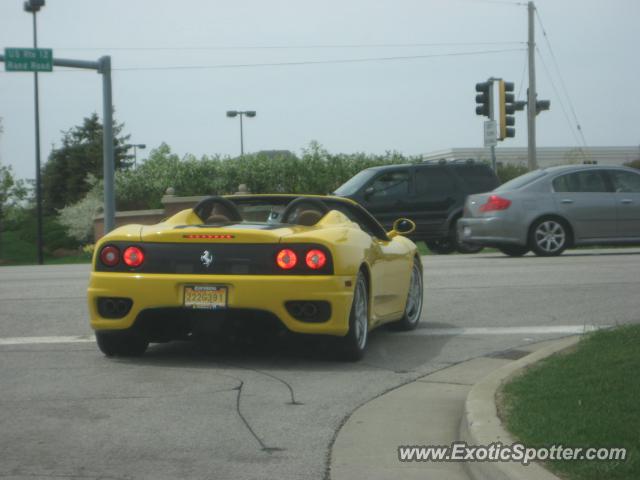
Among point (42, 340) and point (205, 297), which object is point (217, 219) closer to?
point (205, 297)

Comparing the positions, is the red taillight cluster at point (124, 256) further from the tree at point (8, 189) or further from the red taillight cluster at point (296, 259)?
the tree at point (8, 189)

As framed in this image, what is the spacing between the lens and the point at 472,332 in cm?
1019

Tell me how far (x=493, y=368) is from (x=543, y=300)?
404 centimetres

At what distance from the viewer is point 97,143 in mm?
106938

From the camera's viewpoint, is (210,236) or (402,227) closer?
(210,236)

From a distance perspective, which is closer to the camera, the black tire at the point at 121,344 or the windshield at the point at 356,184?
the black tire at the point at 121,344

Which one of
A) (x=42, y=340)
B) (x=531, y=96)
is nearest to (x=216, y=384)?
(x=42, y=340)

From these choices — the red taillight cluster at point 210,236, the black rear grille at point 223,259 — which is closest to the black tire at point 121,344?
the black rear grille at point 223,259

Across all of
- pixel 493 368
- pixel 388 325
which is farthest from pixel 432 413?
pixel 388 325

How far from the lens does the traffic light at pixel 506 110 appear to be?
28297mm

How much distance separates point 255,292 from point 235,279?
0.16m

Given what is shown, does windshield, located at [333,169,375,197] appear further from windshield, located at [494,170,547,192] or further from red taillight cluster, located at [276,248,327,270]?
red taillight cluster, located at [276,248,327,270]

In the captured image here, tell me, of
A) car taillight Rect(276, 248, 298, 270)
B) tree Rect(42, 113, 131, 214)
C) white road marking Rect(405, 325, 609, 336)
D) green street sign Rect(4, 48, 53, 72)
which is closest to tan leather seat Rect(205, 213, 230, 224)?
car taillight Rect(276, 248, 298, 270)

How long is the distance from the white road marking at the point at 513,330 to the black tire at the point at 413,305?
0.31 feet
